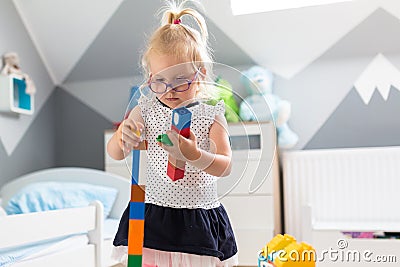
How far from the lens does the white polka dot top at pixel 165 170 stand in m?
0.95

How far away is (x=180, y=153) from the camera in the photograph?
2.88ft

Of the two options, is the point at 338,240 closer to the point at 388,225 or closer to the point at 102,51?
the point at 388,225

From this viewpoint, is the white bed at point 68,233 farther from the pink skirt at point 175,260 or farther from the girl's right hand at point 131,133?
the girl's right hand at point 131,133

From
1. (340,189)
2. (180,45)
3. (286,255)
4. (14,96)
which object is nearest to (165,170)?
(180,45)

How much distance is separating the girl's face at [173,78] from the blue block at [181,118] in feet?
0.05

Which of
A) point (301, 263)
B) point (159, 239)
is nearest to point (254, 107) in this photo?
point (159, 239)

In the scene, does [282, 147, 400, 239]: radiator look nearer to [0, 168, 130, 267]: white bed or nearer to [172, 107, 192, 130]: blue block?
[0, 168, 130, 267]: white bed

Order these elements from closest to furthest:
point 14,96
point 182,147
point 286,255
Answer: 1. point 182,147
2. point 286,255
3. point 14,96

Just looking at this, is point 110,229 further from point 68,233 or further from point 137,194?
point 137,194

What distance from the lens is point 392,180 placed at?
2.39m

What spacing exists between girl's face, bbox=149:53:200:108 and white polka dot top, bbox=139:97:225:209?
0.02 meters

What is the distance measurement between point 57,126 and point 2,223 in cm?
180

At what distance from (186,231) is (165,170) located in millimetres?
142

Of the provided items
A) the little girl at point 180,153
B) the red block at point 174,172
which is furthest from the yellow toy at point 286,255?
the red block at point 174,172
